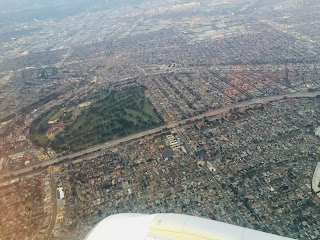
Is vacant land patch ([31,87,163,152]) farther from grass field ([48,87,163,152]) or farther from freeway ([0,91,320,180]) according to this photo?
freeway ([0,91,320,180])

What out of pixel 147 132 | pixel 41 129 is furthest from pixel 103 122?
pixel 41 129

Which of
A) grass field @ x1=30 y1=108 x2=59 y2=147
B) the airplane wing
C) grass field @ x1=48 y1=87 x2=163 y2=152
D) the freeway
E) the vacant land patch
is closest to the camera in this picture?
the airplane wing

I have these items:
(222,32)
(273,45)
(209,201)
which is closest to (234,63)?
(273,45)

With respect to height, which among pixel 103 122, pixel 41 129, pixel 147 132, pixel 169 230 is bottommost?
pixel 41 129

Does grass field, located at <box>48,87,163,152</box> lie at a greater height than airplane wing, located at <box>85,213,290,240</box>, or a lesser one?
lesser

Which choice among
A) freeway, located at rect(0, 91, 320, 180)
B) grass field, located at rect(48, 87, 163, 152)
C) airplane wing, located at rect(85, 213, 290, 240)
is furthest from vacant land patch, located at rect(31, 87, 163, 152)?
airplane wing, located at rect(85, 213, 290, 240)

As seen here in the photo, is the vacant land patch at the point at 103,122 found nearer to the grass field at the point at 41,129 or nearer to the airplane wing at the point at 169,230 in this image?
the grass field at the point at 41,129

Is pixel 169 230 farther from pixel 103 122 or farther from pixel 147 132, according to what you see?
pixel 103 122

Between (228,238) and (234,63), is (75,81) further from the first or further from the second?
(228,238)
